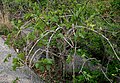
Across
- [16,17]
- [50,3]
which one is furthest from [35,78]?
[16,17]

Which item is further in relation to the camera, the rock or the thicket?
the rock

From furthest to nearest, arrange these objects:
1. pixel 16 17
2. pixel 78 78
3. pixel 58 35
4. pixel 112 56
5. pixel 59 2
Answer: pixel 16 17, pixel 59 2, pixel 112 56, pixel 78 78, pixel 58 35

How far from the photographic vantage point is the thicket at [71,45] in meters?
3.50

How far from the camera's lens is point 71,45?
3328 millimetres

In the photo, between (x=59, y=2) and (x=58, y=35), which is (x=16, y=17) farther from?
(x=58, y=35)

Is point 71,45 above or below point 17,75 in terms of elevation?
above

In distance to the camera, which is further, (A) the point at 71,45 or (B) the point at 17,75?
(B) the point at 17,75

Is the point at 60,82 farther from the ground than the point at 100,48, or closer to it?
closer to it

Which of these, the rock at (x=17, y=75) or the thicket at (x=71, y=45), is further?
the rock at (x=17, y=75)

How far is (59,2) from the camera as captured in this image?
575 cm

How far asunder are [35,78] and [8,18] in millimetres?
3166

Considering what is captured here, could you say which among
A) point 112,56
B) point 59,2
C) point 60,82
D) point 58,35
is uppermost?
point 59,2

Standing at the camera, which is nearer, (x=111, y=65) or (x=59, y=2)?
(x=111, y=65)

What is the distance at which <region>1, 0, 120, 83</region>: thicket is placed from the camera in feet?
11.5
